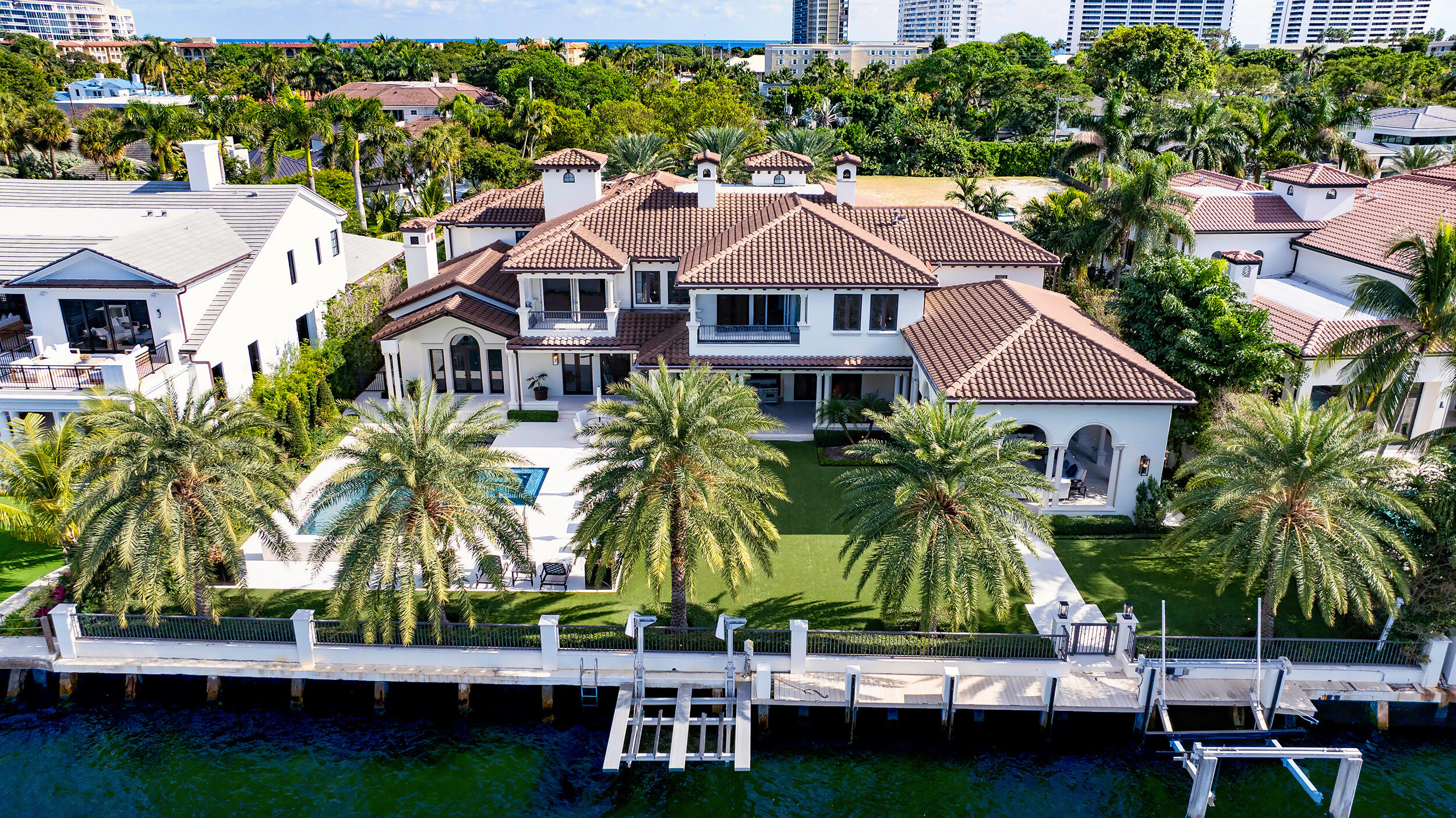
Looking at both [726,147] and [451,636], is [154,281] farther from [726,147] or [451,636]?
[726,147]

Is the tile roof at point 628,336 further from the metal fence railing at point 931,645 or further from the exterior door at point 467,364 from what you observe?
the metal fence railing at point 931,645

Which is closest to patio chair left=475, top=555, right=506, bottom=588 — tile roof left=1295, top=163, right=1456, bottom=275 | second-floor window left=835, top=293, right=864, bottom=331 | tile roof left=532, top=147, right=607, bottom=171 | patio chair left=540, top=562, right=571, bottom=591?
patio chair left=540, top=562, right=571, bottom=591

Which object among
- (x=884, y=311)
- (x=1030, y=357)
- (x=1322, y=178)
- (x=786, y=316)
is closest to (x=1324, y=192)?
(x=1322, y=178)

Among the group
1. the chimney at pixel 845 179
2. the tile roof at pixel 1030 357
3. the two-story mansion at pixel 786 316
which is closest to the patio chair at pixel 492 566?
the two-story mansion at pixel 786 316

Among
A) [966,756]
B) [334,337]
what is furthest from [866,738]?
[334,337]

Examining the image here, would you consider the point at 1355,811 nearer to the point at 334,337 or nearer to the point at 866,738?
the point at 866,738

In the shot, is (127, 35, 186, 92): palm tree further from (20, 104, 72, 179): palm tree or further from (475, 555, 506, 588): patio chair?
(475, 555, 506, 588): patio chair
